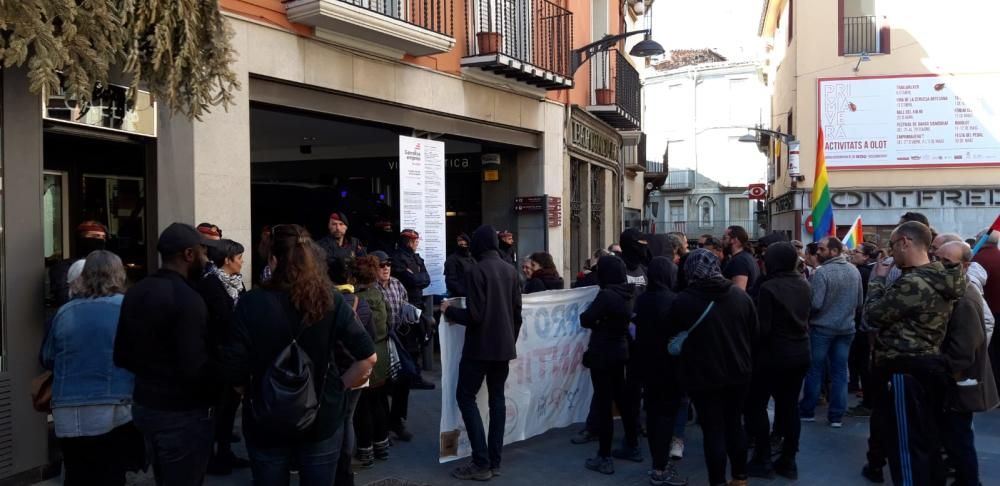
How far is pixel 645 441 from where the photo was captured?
7234mm

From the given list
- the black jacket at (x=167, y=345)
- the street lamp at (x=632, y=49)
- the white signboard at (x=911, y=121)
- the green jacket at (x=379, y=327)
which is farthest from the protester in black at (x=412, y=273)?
the white signboard at (x=911, y=121)

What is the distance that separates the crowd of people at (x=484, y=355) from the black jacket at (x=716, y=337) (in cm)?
1

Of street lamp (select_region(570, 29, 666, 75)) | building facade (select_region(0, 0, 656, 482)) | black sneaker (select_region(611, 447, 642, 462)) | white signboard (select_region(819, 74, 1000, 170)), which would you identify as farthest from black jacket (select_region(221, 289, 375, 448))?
white signboard (select_region(819, 74, 1000, 170))

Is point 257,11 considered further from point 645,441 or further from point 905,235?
point 905,235

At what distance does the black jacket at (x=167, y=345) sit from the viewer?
12.2ft

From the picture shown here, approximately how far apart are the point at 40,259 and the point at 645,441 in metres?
5.19

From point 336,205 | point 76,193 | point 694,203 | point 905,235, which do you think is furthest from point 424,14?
point 694,203

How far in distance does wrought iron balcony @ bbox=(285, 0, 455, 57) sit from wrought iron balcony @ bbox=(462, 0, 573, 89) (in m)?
0.64

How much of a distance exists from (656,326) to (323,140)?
31.2 feet

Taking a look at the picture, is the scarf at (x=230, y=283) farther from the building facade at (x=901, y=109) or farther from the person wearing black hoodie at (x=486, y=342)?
the building facade at (x=901, y=109)

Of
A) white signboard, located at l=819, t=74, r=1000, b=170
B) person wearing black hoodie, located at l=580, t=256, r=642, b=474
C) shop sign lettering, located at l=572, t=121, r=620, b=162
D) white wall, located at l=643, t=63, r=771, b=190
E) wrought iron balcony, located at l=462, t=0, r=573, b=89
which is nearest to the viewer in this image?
person wearing black hoodie, located at l=580, t=256, r=642, b=474

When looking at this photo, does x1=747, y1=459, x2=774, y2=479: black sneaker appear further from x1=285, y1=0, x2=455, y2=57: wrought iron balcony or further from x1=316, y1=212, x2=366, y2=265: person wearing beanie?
x1=285, y1=0, x2=455, y2=57: wrought iron balcony

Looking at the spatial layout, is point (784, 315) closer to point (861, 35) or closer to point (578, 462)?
point (578, 462)

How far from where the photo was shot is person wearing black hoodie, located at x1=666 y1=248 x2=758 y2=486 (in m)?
5.32
